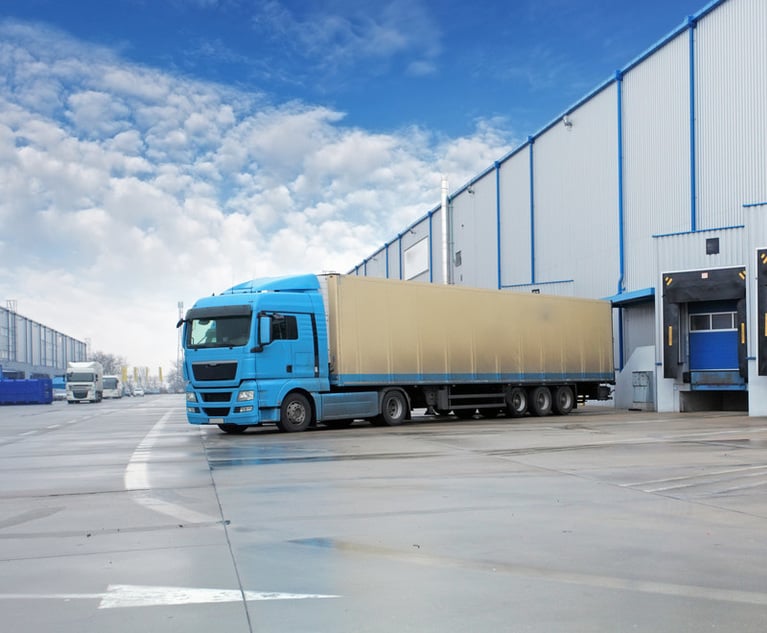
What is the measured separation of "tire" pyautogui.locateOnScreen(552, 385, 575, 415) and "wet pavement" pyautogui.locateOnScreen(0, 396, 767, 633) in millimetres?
12534

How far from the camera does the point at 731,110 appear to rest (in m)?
26.0

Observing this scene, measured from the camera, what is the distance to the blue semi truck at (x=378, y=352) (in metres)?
17.8

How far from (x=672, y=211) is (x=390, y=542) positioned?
982 inches

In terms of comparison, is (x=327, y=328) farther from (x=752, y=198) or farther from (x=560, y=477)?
(x=752, y=198)

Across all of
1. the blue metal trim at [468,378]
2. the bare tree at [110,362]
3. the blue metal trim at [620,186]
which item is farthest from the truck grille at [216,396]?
the bare tree at [110,362]

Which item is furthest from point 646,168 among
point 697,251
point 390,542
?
point 390,542

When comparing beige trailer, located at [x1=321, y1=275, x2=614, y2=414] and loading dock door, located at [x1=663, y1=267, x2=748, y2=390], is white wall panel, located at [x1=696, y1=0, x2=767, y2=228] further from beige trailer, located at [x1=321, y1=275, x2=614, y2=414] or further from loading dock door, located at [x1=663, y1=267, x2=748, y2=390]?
beige trailer, located at [x1=321, y1=275, x2=614, y2=414]

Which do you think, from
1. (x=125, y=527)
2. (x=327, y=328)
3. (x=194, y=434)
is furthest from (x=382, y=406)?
(x=125, y=527)

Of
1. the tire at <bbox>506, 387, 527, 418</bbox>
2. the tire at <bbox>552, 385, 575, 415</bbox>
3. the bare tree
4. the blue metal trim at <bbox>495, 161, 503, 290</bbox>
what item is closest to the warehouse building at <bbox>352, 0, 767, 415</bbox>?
the blue metal trim at <bbox>495, 161, 503, 290</bbox>

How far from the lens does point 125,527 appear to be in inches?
285

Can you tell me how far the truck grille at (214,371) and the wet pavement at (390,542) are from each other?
476 centimetres

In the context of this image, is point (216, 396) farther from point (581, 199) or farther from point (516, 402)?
point (581, 199)

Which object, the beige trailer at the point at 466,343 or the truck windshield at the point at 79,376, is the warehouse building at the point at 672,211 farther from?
the truck windshield at the point at 79,376

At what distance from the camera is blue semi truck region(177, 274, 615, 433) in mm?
17844
